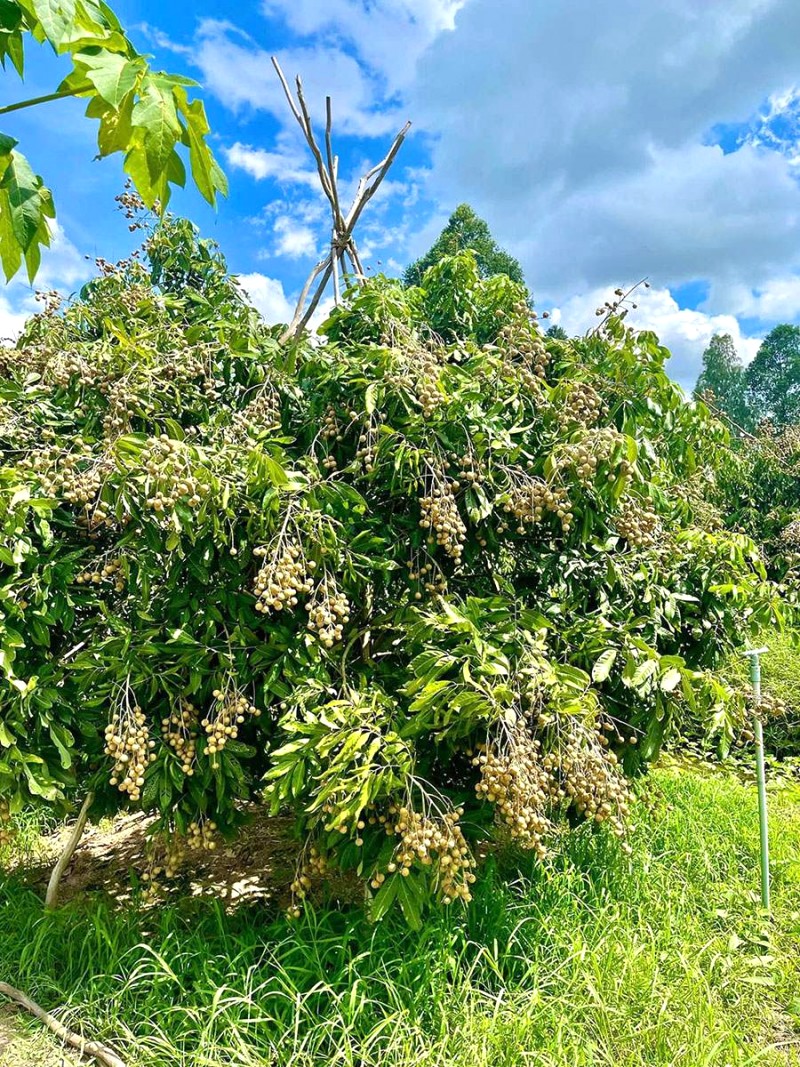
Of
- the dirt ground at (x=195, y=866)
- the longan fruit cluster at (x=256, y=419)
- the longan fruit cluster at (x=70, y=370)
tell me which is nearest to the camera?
the longan fruit cluster at (x=256, y=419)

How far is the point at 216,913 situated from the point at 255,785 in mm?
479

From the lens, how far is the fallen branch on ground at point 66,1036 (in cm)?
185

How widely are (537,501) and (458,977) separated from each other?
140 centimetres

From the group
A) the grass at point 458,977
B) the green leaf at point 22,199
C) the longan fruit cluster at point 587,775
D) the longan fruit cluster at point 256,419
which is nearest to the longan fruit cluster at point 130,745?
the grass at point 458,977

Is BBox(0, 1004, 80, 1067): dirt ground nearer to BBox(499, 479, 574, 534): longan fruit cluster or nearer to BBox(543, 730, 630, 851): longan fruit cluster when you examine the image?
BBox(543, 730, 630, 851): longan fruit cluster

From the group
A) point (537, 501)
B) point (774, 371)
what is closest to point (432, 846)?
point (537, 501)

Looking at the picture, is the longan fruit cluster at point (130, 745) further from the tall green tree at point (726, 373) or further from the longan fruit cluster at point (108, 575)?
the tall green tree at point (726, 373)

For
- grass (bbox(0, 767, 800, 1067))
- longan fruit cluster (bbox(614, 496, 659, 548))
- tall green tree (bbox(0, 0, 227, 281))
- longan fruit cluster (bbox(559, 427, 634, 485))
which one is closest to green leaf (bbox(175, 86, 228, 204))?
tall green tree (bbox(0, 0, 227, 281))

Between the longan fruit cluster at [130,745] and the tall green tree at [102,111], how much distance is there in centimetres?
123

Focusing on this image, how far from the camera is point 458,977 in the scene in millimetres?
2033

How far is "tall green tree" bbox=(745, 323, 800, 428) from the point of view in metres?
25.9

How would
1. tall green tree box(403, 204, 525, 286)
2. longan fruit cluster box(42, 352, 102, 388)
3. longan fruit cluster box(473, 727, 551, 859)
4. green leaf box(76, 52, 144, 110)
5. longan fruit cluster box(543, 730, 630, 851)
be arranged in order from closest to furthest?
green leaf box(76, 52, 144, 110) → longan fruit cluster box(473, 727, 551, 859) → longan fruit cluster box(543, 730, 630, 851) → longan fruit cluster box(42, 352, 102, 388) → tall green tree box(403, 204, 525, 286)

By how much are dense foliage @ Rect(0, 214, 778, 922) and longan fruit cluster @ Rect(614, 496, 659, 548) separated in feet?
0.06

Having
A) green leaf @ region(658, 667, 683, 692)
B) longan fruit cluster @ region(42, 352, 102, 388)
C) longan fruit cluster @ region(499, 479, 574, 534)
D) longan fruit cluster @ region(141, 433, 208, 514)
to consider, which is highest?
longan fruit cluster @ region(42, 352, 102, 388)
